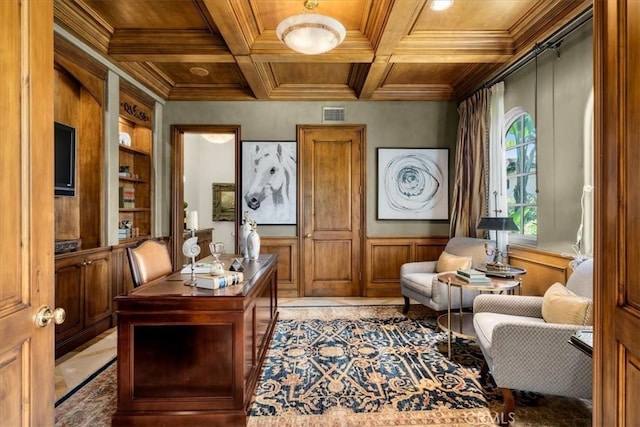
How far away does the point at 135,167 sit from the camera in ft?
14.8

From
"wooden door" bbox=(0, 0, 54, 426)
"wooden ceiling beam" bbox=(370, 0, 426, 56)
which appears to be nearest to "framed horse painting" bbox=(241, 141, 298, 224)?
"wooden ceiling beam" bbox=(370, 0, 426, 56)

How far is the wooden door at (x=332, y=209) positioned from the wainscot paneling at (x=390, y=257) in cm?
16

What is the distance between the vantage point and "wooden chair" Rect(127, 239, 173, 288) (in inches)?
87.7

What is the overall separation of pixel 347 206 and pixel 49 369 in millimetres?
4060

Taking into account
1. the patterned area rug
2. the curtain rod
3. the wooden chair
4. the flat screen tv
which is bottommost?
the patterned area rug

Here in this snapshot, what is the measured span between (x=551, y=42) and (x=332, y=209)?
301 centimetres

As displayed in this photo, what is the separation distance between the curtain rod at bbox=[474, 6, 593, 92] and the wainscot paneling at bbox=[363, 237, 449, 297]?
7.38ft

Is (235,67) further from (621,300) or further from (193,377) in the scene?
(621,300)

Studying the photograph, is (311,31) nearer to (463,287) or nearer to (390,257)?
(463,287)

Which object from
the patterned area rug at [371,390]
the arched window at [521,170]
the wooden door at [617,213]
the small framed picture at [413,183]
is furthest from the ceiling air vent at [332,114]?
the wooden door at [617,213]

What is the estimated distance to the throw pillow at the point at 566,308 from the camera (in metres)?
1.98

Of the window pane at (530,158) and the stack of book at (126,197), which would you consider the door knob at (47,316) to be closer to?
the stack of book at (126,197)

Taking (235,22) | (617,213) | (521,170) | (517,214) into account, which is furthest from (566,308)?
(235,22)

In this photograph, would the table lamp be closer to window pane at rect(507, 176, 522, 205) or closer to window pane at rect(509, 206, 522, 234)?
window pane at rect(509, 206, 522, 234)
